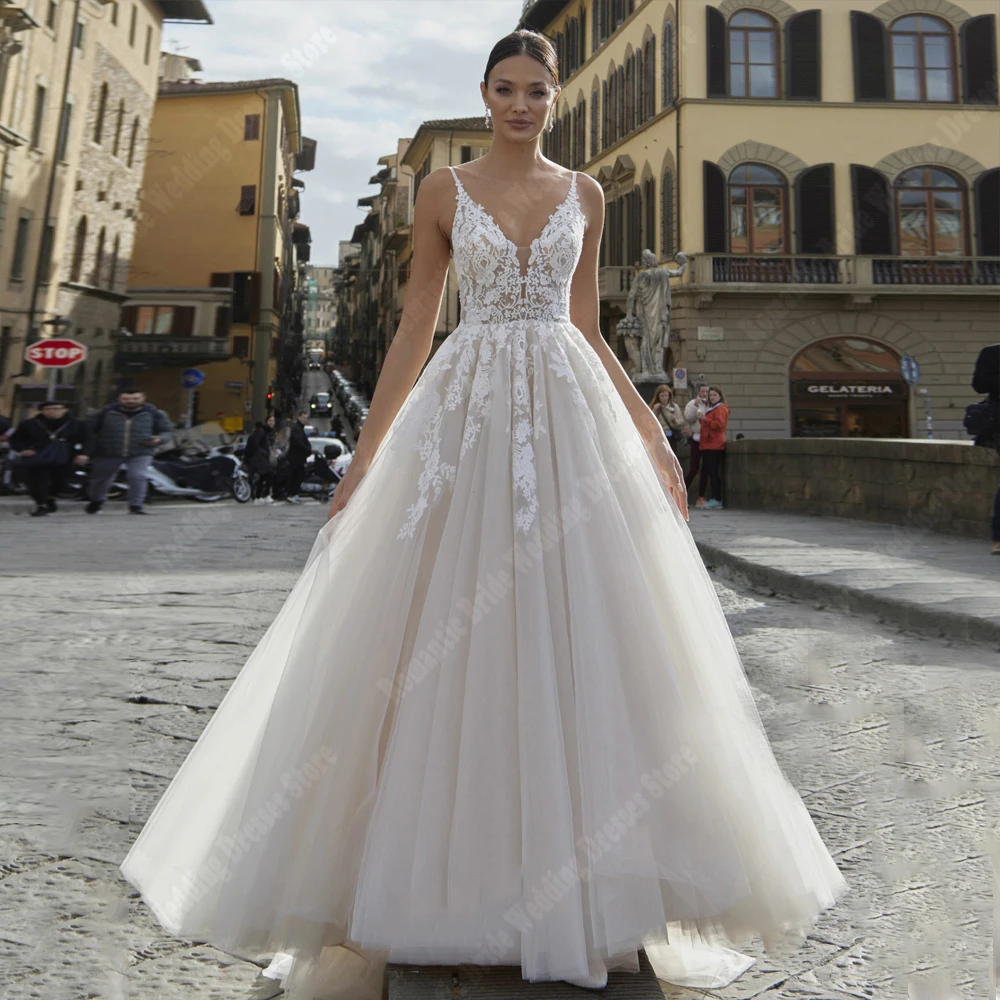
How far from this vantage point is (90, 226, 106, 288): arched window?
96.8ft

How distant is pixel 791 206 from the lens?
89.1ft

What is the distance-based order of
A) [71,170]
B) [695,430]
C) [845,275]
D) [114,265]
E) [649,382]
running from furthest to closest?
1. [114,265]
2. [845,275]
3. [71,170]
4. [649,382]
5. [695,430]

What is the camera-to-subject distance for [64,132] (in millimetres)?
25641

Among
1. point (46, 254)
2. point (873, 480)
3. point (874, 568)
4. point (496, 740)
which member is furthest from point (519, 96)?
point (46, 254)

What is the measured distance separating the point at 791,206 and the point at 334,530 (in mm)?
27002

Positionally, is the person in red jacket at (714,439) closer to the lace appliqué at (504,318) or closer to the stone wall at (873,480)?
the stone wall at (873,480)

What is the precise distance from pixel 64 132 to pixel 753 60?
15910 millimetres

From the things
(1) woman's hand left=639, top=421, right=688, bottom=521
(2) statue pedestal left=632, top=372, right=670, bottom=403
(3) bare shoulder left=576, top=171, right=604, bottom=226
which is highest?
(2) statue pedestal left=632, top=372, right=670, bottom=403

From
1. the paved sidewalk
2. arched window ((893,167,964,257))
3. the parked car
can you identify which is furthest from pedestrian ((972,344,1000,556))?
the parked car

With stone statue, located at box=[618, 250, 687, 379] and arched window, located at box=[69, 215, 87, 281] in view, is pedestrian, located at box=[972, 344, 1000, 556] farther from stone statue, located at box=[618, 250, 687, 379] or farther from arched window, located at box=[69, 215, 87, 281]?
arched window, located at box=[69, 215, 87, 281]

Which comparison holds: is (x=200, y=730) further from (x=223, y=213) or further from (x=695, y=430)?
(x=223, y=213)

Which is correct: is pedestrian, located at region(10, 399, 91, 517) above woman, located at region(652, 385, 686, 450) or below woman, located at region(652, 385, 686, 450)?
below

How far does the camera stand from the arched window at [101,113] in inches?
1129

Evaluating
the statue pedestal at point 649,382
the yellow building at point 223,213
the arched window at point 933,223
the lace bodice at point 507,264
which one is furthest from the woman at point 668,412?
the yellow building at point 223,213
